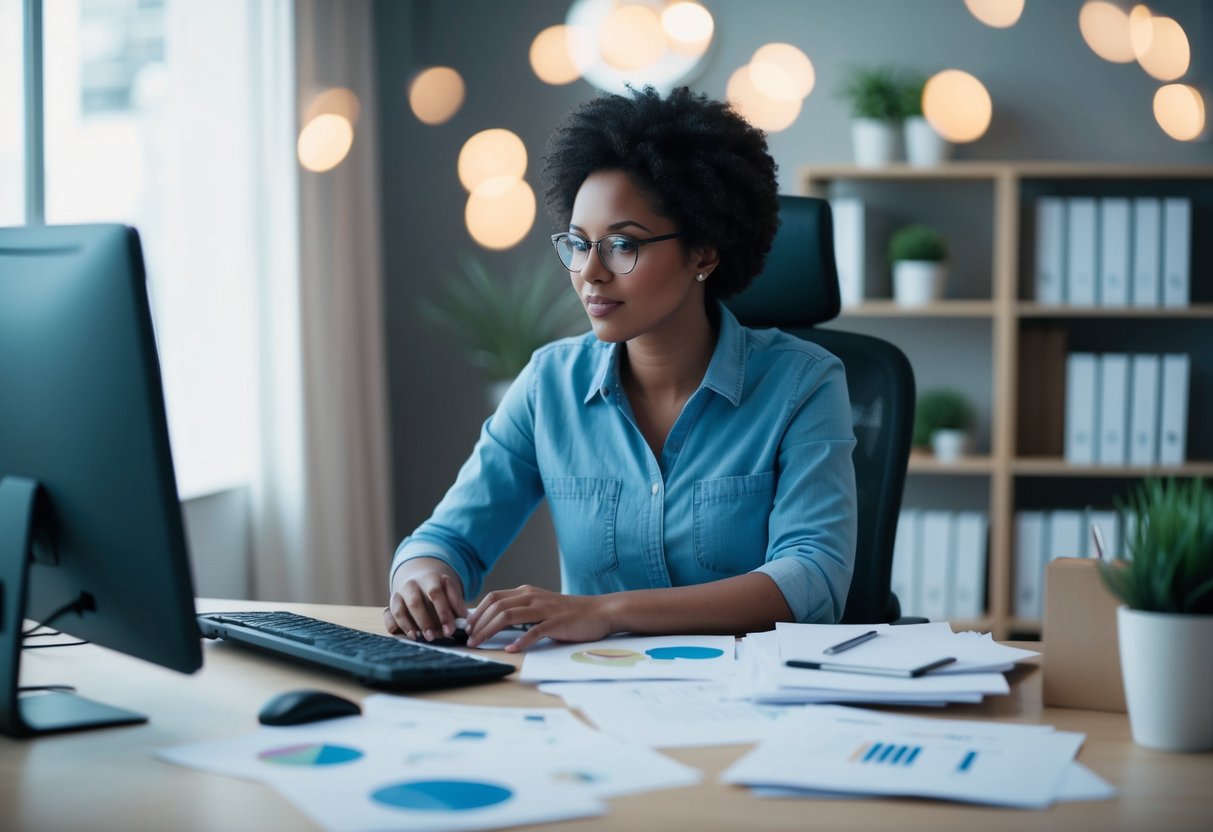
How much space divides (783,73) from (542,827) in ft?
10.1

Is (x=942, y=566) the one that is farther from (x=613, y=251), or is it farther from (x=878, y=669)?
(x=878, y=669)

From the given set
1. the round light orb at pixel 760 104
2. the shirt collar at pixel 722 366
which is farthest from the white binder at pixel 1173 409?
the shirt collar at pixel 722 366

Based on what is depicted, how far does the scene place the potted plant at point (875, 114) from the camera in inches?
133

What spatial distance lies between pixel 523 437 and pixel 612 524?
0.65 feet

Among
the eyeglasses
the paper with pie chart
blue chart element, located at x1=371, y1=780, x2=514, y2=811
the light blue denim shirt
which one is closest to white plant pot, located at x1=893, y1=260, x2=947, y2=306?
the light blue denim shirt

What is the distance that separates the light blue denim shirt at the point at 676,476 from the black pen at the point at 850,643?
0.29 meters

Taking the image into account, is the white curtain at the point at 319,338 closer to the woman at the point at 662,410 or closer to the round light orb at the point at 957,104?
the woman at the point at 662,410

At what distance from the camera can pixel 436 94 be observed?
3.76 meters

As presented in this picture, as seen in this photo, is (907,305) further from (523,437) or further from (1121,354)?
(523,437)

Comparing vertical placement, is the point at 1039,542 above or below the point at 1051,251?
below

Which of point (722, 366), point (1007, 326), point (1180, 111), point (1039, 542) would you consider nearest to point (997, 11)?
point (1180, 111)

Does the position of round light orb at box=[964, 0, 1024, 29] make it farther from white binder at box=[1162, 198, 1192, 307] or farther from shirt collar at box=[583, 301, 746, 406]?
shirt collar at box=[583, 301, 746, 406]

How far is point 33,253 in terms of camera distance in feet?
3.47

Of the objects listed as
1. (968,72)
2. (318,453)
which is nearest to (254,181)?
(318,453)
